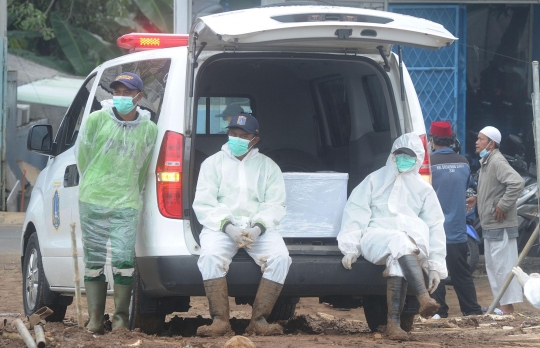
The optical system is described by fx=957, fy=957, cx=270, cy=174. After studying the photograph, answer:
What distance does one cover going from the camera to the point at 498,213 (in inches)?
342

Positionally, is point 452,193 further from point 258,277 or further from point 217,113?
point 258,277

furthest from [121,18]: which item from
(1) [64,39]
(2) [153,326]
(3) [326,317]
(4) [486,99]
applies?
(2) [153,326]

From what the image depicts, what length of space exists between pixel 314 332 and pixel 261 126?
168 centimetres

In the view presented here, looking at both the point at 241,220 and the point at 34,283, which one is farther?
the point at 34,283

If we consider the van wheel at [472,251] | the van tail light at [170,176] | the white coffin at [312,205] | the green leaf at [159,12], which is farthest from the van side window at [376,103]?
the green leaf at [159,12]

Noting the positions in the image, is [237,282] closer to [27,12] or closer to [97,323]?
[97,323]

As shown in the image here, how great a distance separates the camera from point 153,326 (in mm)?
6012

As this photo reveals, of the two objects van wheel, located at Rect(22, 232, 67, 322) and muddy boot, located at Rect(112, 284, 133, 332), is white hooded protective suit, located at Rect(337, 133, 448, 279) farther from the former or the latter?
van wheel, located at Rect(22, 232, 67, 322)

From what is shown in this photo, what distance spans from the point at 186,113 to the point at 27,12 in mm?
14381

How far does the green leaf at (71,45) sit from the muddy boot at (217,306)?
14734mm

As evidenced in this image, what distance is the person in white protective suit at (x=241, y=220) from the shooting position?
17.9 ft

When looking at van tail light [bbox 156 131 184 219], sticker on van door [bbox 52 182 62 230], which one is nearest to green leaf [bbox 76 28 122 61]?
sticker on van door [bbox 52 182 62 230]

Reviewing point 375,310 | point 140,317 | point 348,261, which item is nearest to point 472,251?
point 375,310

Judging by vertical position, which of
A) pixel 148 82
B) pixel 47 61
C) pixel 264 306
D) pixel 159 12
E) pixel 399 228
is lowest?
pixel 264 306
